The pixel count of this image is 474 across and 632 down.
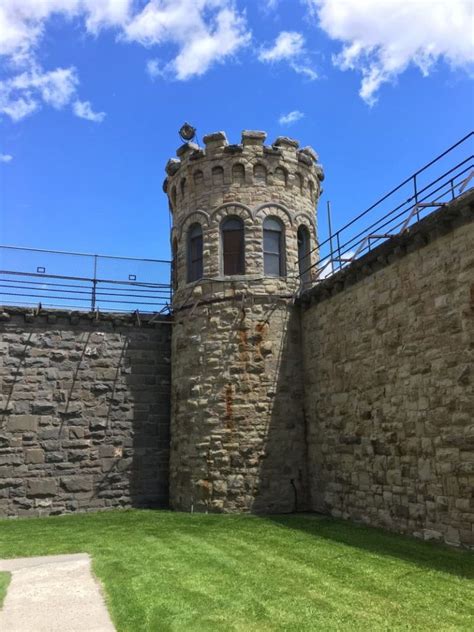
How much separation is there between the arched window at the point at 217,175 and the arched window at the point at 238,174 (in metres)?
0.32

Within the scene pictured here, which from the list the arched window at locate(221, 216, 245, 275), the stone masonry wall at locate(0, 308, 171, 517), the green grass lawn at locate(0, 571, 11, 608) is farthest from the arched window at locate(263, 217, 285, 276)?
the green grass lawn at locate(0, 571, 11, 608)

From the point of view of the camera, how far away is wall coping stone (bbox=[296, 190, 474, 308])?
28.5ft

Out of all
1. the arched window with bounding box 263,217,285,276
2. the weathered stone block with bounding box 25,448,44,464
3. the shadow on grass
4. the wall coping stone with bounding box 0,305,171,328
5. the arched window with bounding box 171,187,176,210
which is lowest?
the shadow on grass

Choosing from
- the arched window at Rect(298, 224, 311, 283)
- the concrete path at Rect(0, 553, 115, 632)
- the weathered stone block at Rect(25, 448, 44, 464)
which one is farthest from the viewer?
the arched window at Rect(298, 224, 311, 283)

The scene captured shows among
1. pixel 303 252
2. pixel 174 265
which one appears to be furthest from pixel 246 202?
pixel 174 265

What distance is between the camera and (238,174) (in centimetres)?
1420

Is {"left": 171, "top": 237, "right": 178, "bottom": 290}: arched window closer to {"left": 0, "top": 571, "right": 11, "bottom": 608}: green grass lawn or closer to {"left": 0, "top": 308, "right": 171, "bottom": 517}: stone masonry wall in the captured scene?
{"left": 0, "top": 308, "right": 171, "bottom": 517}: stone masonry wall

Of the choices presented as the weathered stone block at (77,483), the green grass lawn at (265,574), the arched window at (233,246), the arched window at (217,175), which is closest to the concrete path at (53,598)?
the green grass lawn at (265,574)

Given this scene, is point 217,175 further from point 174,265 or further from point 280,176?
point 174,265

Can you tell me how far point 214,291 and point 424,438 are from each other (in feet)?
21.0

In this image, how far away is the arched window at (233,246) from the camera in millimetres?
13883

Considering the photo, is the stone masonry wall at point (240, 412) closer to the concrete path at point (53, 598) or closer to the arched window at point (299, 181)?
the arched window at point (299, 181)

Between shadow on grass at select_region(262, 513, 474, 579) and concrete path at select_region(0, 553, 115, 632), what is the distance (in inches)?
165

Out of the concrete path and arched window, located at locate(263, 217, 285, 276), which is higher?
arched window, located at locate(263, 217, 285, 276)
